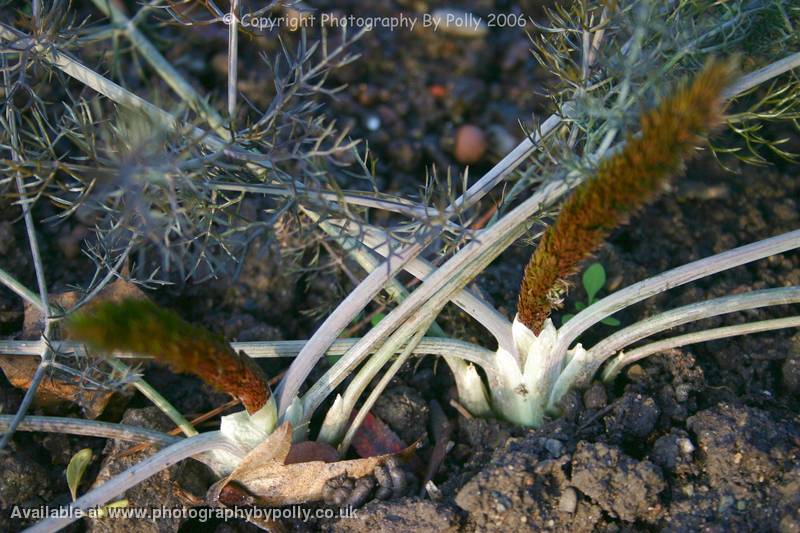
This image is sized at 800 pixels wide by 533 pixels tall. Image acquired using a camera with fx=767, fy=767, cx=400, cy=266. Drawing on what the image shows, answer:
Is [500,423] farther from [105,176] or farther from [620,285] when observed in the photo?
[105,176]

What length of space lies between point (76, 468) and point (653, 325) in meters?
1.47

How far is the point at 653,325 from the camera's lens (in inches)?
74.7

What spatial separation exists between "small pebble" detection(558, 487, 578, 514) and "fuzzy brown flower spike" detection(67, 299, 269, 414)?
2.40 ft

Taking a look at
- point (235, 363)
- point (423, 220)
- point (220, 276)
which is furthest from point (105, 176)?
point (220, 276)

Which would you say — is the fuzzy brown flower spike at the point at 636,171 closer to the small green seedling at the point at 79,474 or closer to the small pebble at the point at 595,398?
the small pebble at the point at 595,398

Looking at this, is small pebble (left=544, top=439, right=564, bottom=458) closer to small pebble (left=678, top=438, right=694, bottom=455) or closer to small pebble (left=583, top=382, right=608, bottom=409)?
small pebble (left=583, top=382, right=608, bottom=409)

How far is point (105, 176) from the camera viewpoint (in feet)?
4.65

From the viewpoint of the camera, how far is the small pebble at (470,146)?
2.91 metres

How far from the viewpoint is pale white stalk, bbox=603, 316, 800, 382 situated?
187cm

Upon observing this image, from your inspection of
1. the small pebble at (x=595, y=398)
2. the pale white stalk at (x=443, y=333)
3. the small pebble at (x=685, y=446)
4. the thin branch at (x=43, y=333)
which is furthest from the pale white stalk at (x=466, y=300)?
the thin branch at (x=43, y=333)

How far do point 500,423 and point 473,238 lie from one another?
2.00ft

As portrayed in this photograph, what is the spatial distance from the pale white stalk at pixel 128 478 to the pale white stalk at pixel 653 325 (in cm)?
91

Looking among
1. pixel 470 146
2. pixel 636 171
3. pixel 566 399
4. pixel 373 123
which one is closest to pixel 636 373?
pixel 566 399

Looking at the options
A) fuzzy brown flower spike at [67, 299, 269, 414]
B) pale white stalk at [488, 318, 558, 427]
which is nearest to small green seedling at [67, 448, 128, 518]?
fuzzy brown flower spike at [67, 299, 269, 414]
